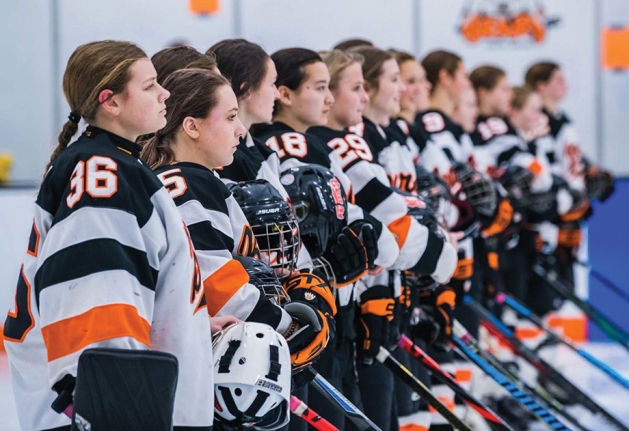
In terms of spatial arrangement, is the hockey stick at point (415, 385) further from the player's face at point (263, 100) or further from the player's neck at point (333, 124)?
the player's face at point (263, 100)

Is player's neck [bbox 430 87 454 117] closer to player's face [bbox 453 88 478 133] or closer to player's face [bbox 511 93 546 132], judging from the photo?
player's face [bbox 453 88 478 133]

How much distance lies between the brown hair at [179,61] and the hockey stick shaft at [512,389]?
1.64 meters

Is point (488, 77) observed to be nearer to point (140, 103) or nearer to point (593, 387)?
point (593, 387)

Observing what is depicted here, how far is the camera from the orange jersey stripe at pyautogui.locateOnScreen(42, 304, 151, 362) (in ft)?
5.83

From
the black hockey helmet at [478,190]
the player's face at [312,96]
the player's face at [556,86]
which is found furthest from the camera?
the player's face at [556,86]

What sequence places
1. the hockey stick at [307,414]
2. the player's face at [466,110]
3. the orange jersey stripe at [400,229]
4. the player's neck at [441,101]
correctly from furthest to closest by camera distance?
the player's face at [466,110] < the player's neck at [441,101] < the orange jersey stripe at [400,229] < the hockey stick at [307,414]

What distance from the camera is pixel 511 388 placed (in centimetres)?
378

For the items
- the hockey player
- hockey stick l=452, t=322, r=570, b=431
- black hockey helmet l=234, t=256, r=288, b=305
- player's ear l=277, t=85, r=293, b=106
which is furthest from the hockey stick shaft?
the hockey player

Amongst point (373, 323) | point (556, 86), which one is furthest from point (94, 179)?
point (556, 86)

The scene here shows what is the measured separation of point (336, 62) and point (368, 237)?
0.76m

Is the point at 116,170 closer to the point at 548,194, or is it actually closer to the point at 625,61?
the point at 548,194

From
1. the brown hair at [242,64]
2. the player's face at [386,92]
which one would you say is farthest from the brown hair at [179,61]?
the player's face at [386,92]

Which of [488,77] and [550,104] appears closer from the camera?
[488,77]

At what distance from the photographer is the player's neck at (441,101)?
486 centimetres
